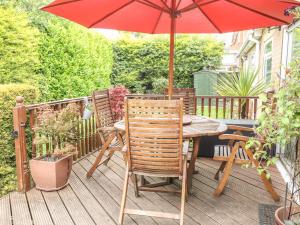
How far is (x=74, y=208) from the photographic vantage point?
2.97 m

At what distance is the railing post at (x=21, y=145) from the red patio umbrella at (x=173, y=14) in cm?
114

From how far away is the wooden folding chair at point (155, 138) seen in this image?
2.50 meters

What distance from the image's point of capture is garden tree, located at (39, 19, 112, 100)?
6.22 m

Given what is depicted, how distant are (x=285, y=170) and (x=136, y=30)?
9.83 feet

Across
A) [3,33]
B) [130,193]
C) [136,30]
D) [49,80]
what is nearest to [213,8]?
[136,30]

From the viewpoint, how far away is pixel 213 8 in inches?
145

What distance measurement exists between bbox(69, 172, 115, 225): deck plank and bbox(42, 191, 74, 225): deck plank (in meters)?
0.22

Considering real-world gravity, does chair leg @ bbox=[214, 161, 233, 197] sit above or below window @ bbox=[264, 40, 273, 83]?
below

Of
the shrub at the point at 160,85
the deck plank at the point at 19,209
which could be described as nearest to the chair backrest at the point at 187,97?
the deck plank at the point at 19,209

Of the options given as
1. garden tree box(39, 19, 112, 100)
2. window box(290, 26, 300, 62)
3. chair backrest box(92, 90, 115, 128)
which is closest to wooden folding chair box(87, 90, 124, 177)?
chair backrest box(92, 90, 115, 128)

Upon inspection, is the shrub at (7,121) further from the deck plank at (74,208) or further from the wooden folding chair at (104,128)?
the wooden folding chair at (104,128)

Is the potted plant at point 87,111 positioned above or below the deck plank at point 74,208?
above

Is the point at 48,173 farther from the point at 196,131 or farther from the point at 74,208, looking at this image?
the point at 196,131

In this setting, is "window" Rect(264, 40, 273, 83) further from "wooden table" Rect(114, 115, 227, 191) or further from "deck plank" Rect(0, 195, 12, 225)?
"deck plank" Rect(0, 195, 12, 225)
